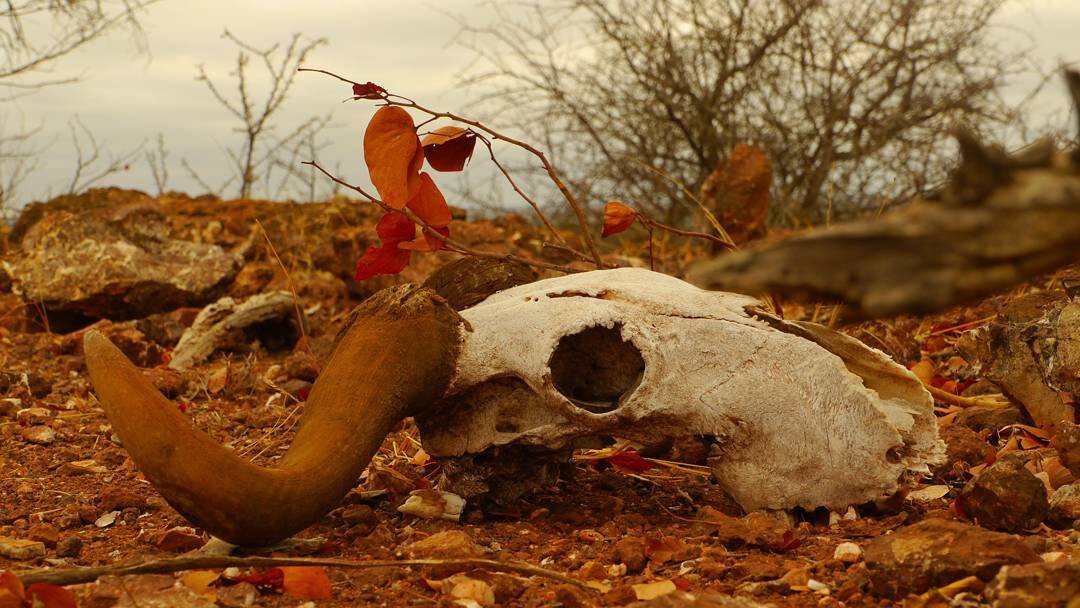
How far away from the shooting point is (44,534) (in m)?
2.63

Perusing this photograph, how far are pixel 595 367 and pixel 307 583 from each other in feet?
3.03

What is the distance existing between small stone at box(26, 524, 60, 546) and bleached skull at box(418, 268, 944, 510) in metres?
1.01

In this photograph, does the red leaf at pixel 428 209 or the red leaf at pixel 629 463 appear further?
the red leaf at pixel 629 463

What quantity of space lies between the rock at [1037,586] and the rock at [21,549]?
6.74 feet

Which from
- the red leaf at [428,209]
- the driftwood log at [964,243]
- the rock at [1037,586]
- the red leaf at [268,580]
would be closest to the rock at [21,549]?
the red leaf at [268,580]

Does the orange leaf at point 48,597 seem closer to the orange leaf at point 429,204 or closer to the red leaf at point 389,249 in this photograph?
the red leaf at point 389,249

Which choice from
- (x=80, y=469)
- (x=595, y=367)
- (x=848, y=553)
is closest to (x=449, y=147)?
(x=595, y=367)

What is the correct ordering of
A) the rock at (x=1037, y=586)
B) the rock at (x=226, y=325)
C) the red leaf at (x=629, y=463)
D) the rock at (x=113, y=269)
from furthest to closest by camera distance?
the rock at (x=113, y=269)
the rock at (x=226, y=325)
the red leaf at (x=629, y=463)
the rock at (x=1037, y=586)

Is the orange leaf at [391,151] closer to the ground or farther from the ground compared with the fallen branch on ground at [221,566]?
farther from the ground

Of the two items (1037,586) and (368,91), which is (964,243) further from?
(368,91)

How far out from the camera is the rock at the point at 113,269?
227 inches

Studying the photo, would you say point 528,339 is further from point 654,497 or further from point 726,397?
point 654,497

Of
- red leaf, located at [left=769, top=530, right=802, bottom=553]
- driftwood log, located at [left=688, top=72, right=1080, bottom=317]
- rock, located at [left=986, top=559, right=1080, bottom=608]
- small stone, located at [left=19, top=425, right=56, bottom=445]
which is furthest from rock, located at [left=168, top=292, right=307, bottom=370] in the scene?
driftwood log, located at [left=688, top=72, right=1080, bottom=317]

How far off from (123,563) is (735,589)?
1265mm
